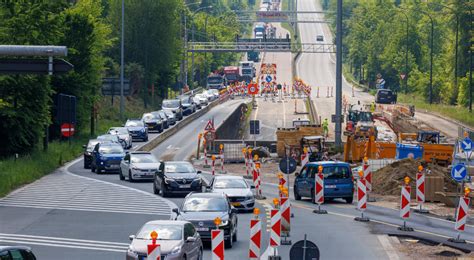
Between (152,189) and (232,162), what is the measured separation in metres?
17.8

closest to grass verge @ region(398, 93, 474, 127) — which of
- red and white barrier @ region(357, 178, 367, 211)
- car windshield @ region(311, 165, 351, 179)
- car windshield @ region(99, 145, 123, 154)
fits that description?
car windshield @ region(99, 145, 123, 154)

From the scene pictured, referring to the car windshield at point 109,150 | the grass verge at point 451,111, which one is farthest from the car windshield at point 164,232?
the grass verge at point 451,111

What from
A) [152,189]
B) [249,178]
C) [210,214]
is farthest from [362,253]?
[249,178]

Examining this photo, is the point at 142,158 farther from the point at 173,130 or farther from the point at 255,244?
the point at 173,130

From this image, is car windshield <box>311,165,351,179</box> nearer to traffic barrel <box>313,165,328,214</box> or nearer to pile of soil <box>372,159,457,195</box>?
traffic barrel <box>313,165,328,214</box>

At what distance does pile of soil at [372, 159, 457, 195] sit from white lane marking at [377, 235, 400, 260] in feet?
46.6

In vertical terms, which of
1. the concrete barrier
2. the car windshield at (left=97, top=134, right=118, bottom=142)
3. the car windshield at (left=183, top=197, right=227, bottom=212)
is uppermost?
the car windshield at (left=183, top=197, right=227, bottom=212)

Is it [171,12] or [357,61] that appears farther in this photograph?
[357,61]

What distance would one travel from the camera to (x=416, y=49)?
518ft

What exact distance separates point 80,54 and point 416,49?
89124 mm

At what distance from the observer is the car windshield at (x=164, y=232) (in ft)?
78.5

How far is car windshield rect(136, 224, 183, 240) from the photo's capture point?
78.5 ft

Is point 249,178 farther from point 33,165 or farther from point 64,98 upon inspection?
point 64,98

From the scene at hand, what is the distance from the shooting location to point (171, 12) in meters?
110
